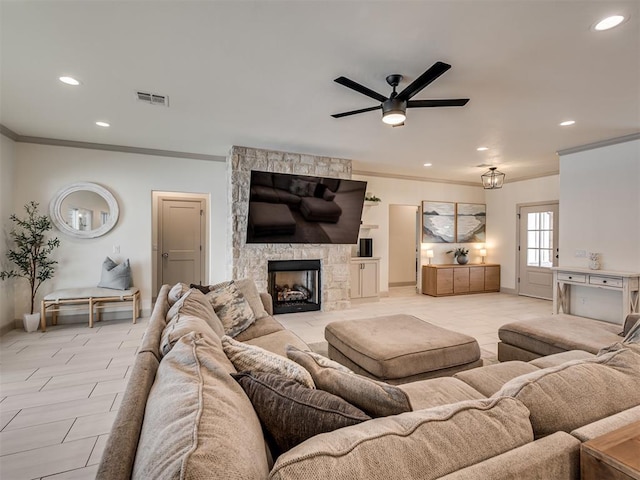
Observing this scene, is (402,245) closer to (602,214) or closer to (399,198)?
(399,198)

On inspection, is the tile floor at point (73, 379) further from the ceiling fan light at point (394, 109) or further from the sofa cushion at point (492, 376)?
the ceiling fan light at point (394, 109)

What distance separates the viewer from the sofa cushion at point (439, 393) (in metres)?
1.50

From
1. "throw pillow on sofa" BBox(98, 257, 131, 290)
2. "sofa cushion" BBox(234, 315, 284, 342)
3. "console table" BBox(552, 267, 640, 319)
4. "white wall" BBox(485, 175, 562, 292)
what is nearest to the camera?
"sofa cushion" BBox(234, 315, 284, 342)

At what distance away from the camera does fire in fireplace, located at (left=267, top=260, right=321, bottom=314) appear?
16.8 ft

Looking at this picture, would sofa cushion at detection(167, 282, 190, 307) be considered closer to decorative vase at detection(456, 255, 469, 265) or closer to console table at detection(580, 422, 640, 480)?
console table at detection(580, 422, 640, 480)

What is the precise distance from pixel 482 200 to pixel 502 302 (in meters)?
2.84

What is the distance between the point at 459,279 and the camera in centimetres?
699

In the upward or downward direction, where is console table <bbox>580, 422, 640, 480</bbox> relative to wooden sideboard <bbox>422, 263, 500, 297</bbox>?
upward

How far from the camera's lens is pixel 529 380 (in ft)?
3.28

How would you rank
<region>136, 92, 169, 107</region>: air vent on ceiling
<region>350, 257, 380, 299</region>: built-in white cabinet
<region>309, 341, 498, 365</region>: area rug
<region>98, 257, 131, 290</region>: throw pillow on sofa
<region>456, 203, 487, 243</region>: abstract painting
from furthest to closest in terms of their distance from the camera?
1. <region>456, 203, 487, 243</region>: abstract painting
2. <region>350, 257, 380, 299</region>: built-in white cabinet
3. <region>98, 257, 131, 290</region>: throw pillow on sofa
4. <region>309, 341, 498, 365</region>: area rug
5. <region>136, 92, 169, 107</region>: air vent on ceiling

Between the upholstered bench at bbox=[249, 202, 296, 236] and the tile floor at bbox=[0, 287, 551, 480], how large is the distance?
138 centimetres

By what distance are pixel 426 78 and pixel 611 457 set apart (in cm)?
224

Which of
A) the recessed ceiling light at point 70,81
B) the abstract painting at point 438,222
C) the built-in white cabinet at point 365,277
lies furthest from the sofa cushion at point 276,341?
the abstract painting at point 438,222

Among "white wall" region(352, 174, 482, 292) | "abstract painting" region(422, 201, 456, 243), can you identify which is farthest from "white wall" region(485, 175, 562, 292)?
"abstract painting" region(422, 201, 456, 243)
